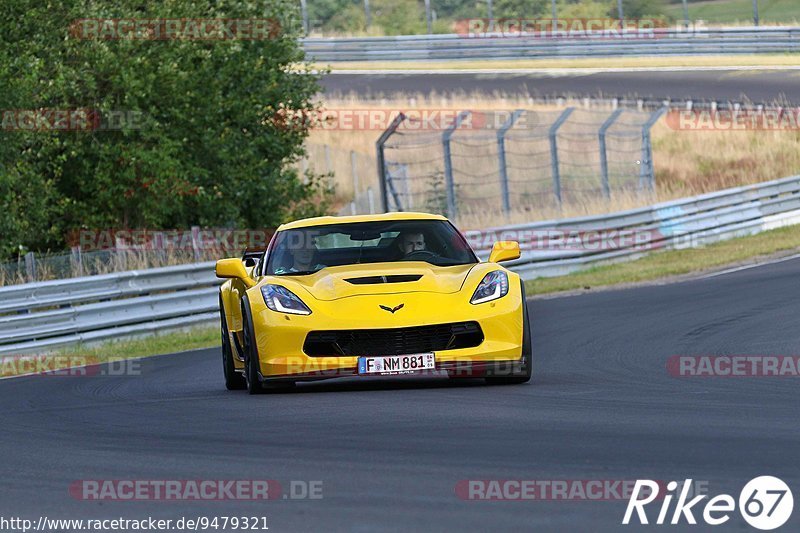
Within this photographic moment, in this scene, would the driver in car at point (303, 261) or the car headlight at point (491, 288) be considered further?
the driver in car at point (303, 261)

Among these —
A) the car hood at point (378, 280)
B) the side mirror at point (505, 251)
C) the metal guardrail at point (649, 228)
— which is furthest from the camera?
the metal guardrail at point (649, 228)

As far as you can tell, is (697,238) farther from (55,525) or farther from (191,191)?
(55,525)

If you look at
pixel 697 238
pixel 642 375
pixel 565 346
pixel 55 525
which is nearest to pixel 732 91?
pixel 697 238

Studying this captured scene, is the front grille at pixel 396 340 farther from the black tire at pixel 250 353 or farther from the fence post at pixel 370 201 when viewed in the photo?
the fence post at pixel 370 201

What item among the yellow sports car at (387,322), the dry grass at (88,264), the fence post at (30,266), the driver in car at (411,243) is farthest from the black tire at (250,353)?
the dry grass at (88,264)

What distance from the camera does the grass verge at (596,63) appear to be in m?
45.7

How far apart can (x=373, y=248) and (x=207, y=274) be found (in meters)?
9.30

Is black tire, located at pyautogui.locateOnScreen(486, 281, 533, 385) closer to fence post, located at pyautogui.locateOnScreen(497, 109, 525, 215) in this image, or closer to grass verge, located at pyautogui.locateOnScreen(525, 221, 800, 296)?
grass verge, located at pyautogui.locateOnScreen(525, 221, 800, 296)

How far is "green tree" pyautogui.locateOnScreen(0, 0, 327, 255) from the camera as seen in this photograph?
23.3 m

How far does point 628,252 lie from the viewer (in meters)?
25.3

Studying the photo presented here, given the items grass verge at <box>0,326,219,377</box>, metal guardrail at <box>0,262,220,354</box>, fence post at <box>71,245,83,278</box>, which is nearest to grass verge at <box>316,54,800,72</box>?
fence post at <box>71,245,83,278</box>

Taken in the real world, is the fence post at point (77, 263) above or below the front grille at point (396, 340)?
below

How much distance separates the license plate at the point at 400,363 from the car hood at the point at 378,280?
1.53 ft

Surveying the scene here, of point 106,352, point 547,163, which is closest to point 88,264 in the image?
point 106,352
